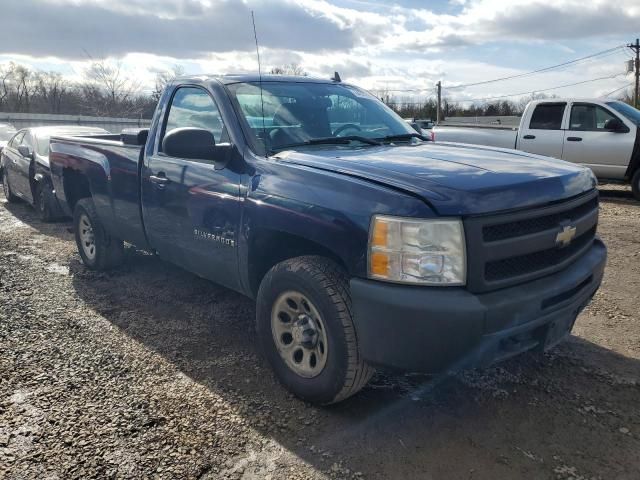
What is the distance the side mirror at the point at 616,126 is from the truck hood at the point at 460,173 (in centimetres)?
775

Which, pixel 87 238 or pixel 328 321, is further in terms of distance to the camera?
pixel 87 238

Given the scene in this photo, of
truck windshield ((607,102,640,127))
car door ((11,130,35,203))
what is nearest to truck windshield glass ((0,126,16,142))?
car door ((11,130,35,203))

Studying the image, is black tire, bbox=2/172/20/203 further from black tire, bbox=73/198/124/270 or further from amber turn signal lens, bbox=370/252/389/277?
amber turn signal lens, bbox=370/252/389/277

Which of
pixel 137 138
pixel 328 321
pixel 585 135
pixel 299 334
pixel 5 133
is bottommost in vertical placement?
pixel 299 334

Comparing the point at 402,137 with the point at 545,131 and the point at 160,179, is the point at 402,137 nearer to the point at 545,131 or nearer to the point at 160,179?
the point at 160,179

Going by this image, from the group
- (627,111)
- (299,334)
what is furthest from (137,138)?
(627,111)

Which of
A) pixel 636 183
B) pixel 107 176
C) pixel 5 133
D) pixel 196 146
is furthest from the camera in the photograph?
pixel 5 133

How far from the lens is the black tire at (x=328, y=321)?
2.69 metres

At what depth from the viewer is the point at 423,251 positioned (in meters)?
2.44

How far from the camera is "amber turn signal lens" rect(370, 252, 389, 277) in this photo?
248cm

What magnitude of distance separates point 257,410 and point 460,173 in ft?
5.53

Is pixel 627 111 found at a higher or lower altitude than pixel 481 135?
higher

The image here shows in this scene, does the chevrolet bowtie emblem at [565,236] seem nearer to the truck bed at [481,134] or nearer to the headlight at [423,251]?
the headlight at [423,251]

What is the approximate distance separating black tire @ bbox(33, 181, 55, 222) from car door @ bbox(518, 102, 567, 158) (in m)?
8.65
